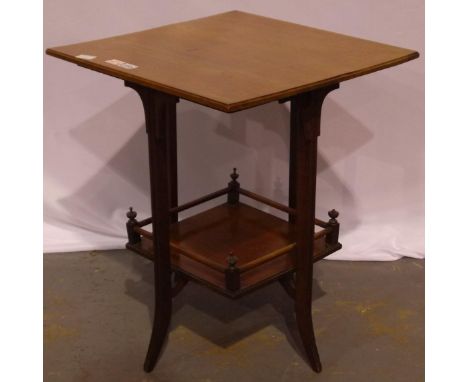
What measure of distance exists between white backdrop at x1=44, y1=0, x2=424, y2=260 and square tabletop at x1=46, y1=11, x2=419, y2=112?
2.12ft

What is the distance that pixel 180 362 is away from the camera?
127 inches

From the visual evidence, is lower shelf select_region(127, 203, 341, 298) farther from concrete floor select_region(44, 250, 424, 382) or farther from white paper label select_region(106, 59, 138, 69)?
white paper label select_region(106, 59, 138, 69)

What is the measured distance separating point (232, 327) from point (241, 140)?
0.93 meters

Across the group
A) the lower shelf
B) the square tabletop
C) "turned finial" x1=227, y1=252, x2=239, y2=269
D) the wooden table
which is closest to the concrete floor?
the wooden table

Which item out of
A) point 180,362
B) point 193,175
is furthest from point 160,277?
point 193,175

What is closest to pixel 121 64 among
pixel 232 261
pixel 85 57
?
pixel 85 57

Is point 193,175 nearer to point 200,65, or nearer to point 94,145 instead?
point 94,145

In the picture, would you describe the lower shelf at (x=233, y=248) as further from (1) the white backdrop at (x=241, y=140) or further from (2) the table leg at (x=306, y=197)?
(1) the white backdrop at (x=241, y=140)

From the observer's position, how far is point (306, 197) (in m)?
2.88

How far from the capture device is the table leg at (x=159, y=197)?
2.78 m

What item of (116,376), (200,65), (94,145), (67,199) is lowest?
(116,376)

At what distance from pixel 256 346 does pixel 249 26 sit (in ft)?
3.83

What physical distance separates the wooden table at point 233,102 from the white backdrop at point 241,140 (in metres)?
0.60

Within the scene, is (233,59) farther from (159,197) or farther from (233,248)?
(233,248)
